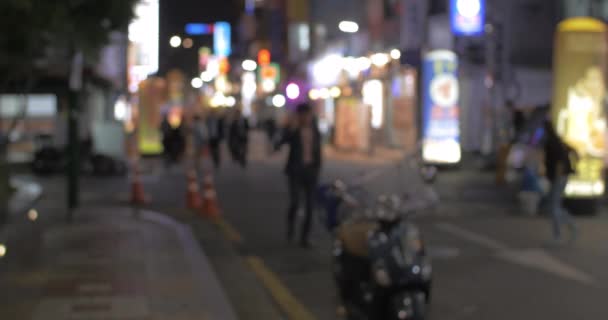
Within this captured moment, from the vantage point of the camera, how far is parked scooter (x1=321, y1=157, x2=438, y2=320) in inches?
265

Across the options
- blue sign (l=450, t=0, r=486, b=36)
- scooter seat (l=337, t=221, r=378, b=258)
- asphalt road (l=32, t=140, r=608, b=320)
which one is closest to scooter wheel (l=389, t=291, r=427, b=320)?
scooter seat (l=337, t=221, r=378, b=258)

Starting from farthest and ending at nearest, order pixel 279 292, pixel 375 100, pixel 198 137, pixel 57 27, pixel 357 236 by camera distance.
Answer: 1. pixel 375 100
2. pixel 198 137
3. pixel 57 27
4. pixel 279 292
5. pixel 357 236

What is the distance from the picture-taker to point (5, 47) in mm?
11492

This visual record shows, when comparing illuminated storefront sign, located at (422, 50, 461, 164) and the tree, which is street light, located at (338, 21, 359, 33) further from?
illuminated storefront sign, located at (422, 50, 461, 164)

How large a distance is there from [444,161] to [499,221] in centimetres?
1039

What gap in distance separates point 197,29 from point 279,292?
8786 mm

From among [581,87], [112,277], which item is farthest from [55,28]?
[581,87]

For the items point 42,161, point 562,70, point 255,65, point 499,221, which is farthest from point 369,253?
point 255,65

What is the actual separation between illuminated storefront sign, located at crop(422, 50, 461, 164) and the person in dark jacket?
44.3 ft

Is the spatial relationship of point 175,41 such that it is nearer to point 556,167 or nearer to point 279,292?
point 556,167

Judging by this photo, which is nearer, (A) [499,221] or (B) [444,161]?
(A) [499,221]

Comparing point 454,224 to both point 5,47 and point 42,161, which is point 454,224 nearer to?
point 5,47

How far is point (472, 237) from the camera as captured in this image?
1265cm

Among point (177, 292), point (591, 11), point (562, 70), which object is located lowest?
point (177, 292)
